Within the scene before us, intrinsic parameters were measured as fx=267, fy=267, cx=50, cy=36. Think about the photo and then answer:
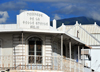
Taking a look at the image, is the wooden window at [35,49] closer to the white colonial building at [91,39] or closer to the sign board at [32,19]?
the sign board at [32,19]

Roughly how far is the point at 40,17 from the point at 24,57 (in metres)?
3.16

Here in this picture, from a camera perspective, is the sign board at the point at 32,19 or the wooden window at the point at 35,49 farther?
the wooden window at the point at 35,49

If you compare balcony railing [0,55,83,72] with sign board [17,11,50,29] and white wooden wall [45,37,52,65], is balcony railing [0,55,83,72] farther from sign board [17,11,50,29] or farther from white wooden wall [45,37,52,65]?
sign board [17,11,50,29]

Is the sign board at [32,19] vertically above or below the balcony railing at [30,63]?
above

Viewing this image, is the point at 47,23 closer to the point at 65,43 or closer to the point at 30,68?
the point at 30,68

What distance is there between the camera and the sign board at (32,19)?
19225 mm

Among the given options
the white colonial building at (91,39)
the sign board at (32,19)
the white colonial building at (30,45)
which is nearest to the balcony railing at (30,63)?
the white colonial building at (30,45)

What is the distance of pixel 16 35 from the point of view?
19812 millimetres

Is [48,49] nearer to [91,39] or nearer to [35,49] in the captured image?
[35,49]

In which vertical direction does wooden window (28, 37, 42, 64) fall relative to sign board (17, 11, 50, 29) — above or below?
below

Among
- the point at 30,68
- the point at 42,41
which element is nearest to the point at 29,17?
the point at 42,41

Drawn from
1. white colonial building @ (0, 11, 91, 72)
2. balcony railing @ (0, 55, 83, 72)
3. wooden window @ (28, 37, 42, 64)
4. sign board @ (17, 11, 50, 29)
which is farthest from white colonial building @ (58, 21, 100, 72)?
sign board @ (17, 11, 50, 29)

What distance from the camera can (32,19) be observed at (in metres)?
19.3

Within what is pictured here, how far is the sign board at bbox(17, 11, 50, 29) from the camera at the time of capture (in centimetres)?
1923
